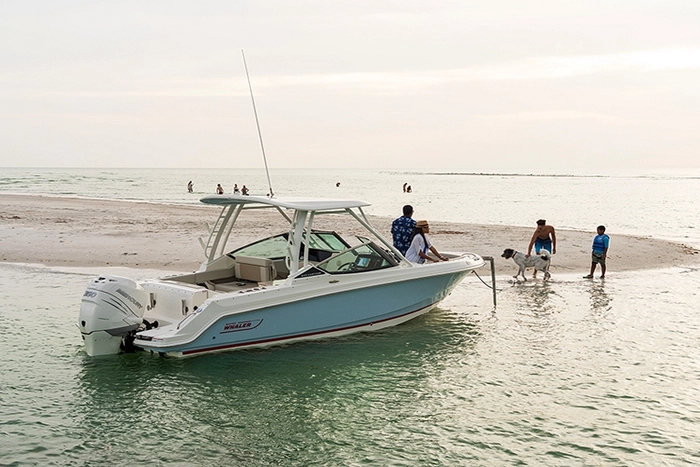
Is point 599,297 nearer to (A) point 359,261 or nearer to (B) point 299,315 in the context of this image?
(A) point 359,261

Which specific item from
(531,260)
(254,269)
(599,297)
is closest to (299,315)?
(254,269)

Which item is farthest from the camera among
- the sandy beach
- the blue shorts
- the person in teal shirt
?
the sandy beach

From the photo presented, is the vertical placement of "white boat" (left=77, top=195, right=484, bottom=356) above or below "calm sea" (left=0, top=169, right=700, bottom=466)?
above

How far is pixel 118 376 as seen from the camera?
743 centimetres

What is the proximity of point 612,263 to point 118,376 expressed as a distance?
13313mm

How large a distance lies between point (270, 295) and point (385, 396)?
6.70 ft

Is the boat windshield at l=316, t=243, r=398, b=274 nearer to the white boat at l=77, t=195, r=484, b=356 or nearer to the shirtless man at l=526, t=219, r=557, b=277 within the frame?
the white boat at l=77, t=195, r=484, b=356

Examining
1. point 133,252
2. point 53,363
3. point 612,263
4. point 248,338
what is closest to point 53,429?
point 53,363

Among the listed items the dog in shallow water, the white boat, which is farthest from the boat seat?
the dog in shallow water

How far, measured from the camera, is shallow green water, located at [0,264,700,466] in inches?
221

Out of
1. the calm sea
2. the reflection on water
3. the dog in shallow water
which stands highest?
the dog in shallow water

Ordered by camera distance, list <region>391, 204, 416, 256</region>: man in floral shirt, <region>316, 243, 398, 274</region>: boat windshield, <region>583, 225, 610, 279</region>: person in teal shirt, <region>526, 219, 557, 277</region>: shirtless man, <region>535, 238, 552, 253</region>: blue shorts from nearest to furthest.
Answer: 1. <region>316, 243, 398, 274</region>: boat windshield
2. <region>391, 204, 416, 256</region>: man in floral shirt
3. <region>583, 225, 610, 279</region>: person in teal shirt
4. <region>526, 219, 557, 277</region>: shirtless man
5. <region>535, 238, 552, 253</region>: blue shorts

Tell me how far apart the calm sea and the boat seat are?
132cm

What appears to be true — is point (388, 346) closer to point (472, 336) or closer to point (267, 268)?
point (472, 336)
